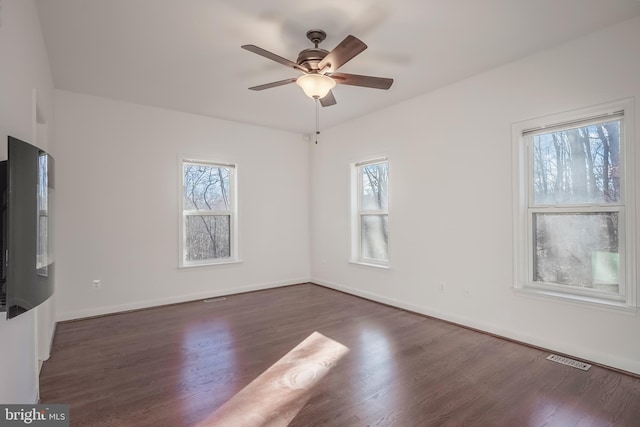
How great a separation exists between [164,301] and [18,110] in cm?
331

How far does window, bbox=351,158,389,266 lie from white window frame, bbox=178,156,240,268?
6.28 ft

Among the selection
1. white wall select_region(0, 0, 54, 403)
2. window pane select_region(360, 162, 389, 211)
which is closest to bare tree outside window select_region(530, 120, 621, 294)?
window pane select_region(360, 162, 389, 211)

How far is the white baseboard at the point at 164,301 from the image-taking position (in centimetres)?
391

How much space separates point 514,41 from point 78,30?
12.1 ft

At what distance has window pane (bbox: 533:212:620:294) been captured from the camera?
8.93 ft

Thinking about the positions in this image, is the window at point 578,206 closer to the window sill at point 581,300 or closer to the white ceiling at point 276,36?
the window sill at point 581,300

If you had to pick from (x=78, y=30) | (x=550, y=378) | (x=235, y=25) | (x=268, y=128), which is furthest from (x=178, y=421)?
(x=268, y=128)

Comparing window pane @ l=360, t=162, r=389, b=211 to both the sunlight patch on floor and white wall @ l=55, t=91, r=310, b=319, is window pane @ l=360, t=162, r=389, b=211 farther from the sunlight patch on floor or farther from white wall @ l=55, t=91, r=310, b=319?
the sunlight patch on floor

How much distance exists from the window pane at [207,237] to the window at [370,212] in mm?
2063

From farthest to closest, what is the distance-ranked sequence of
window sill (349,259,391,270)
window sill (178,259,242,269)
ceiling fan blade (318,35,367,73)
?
window sill (178,259,242,269)
window sill (349,259,391,270)
ceiling fan blade (318,35,367,73)

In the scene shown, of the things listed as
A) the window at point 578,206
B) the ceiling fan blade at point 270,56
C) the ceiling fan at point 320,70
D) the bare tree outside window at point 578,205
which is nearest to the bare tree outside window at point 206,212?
the ceiling fan at point 320,70

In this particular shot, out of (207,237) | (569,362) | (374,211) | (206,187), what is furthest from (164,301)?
(569,362)

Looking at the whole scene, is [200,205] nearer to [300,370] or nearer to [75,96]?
[75,96]

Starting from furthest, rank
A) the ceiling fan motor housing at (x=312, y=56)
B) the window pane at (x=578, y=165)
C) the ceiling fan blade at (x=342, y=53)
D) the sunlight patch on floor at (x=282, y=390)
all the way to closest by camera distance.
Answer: the window pane at (x=578, y=165) < the ceiling fan motor housing at (x=312, y=56) < the ceiling fan blade at (x=342, y=53) < the sunlight patch on floor at (x=282, y=390)
